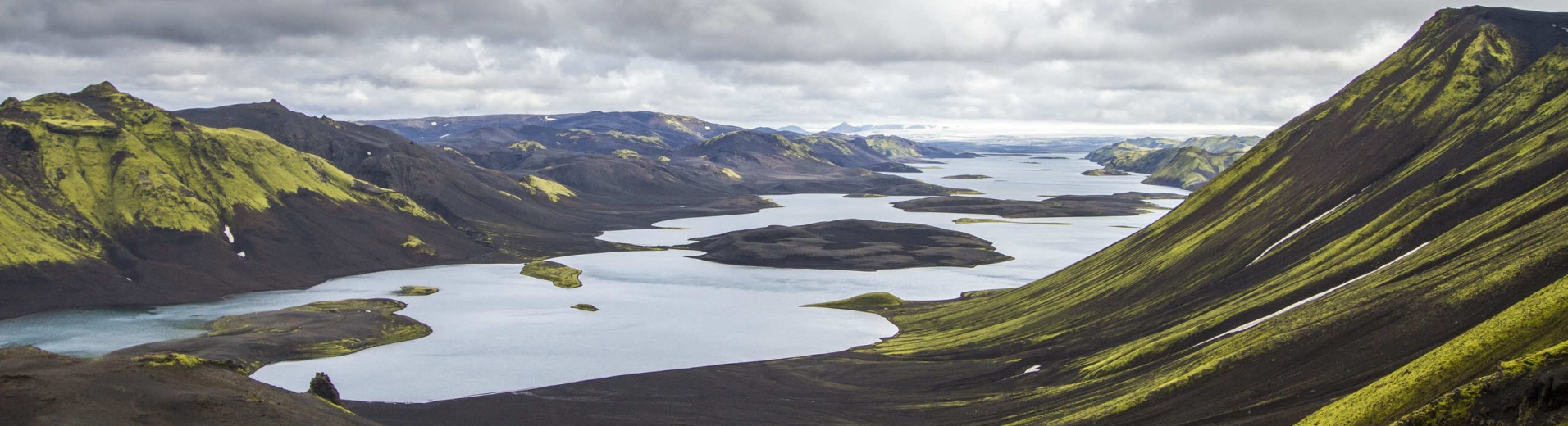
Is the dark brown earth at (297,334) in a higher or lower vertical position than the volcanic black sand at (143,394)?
higher

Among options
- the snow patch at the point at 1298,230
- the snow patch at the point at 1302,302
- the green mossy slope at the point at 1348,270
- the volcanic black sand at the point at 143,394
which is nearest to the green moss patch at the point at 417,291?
the green mossy slope at the point at 1348,270

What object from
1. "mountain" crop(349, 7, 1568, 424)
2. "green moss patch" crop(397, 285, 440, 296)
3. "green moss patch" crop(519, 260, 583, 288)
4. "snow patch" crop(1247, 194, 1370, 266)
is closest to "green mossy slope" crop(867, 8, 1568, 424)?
"mountain" crop(349, 7, 1568, 424)

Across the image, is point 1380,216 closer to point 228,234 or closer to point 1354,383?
point 1354,383

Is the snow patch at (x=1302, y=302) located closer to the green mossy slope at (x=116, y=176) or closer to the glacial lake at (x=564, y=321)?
the glacial lake at (x=564, y=321)

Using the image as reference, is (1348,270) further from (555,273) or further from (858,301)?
(555,273)

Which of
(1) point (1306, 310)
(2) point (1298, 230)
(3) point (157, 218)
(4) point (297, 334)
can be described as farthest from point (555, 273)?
(1) point (1306, 310)
